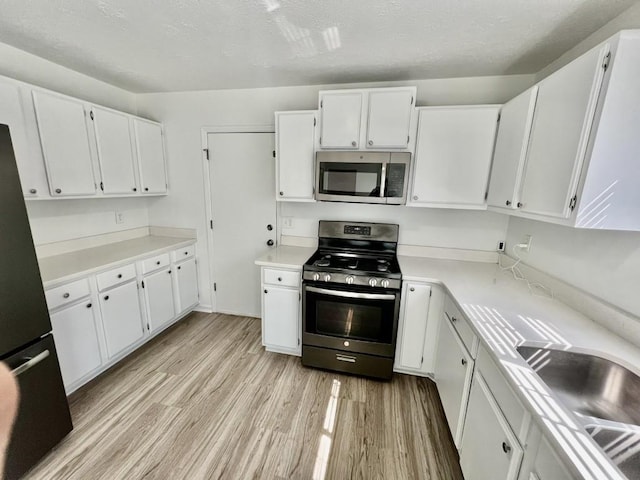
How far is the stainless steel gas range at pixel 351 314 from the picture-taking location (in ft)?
6.64

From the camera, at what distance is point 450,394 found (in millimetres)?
1705

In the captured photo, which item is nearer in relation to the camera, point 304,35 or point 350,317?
point 304,35

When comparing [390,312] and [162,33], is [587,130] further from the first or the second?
[162,33]

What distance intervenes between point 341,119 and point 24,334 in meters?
2.39

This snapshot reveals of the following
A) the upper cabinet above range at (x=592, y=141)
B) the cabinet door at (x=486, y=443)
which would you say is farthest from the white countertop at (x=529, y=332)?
the upper cabinet above range at (x=592, y=141)

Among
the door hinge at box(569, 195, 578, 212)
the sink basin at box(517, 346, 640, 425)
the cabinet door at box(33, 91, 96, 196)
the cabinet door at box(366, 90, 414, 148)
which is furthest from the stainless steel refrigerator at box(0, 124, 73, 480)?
the door hinge at box(569, 195, 578, 212)

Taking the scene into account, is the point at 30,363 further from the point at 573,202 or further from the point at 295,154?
the point at 573,202

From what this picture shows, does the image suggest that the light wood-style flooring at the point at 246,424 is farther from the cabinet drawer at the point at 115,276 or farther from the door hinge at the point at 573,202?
the door hinge at the point at 573,202

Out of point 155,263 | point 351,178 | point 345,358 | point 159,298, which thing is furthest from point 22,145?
point 345,358

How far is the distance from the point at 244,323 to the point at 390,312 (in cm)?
181

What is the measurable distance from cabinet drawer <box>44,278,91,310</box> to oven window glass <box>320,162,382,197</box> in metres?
1.94

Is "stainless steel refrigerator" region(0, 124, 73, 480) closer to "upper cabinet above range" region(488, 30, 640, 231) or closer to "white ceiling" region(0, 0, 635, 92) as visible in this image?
"white ceiling" region(0, 0, 635, 92)

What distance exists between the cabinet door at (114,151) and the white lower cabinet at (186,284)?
0.93m

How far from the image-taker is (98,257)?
2.23 m
